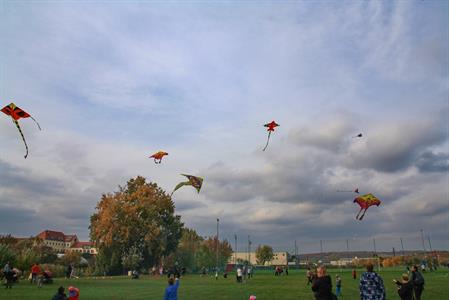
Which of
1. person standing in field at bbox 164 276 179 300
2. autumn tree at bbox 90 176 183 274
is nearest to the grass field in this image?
person standing in field at bbox 164 276 179 300

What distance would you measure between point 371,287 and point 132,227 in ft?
170

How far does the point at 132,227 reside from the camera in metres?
59.2

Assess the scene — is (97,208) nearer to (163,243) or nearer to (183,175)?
(163,243)

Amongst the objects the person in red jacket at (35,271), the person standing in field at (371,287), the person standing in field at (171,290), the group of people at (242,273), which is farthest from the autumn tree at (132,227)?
the person standing in field at (371,287)

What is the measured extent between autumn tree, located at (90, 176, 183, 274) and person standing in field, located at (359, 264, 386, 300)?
50786 mm

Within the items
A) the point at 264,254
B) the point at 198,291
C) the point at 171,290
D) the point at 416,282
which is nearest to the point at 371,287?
the point at 416,282

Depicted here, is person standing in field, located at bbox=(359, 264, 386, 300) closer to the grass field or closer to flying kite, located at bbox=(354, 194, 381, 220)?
the grass field

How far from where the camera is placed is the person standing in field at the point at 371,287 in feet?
34.7

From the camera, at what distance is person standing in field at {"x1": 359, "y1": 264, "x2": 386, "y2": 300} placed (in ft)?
34.7

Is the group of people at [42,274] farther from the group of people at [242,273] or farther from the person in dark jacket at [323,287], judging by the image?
the person in dark jacket at [323,287]

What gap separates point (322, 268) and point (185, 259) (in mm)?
81049

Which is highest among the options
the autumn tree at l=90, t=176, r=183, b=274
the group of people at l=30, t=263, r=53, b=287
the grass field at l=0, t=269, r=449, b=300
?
the autumn tree at l=90, t=176, r=183, b=274

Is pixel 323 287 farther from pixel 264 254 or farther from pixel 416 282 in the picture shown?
pixel 264 254

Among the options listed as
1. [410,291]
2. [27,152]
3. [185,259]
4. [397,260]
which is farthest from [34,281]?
[397,260]
